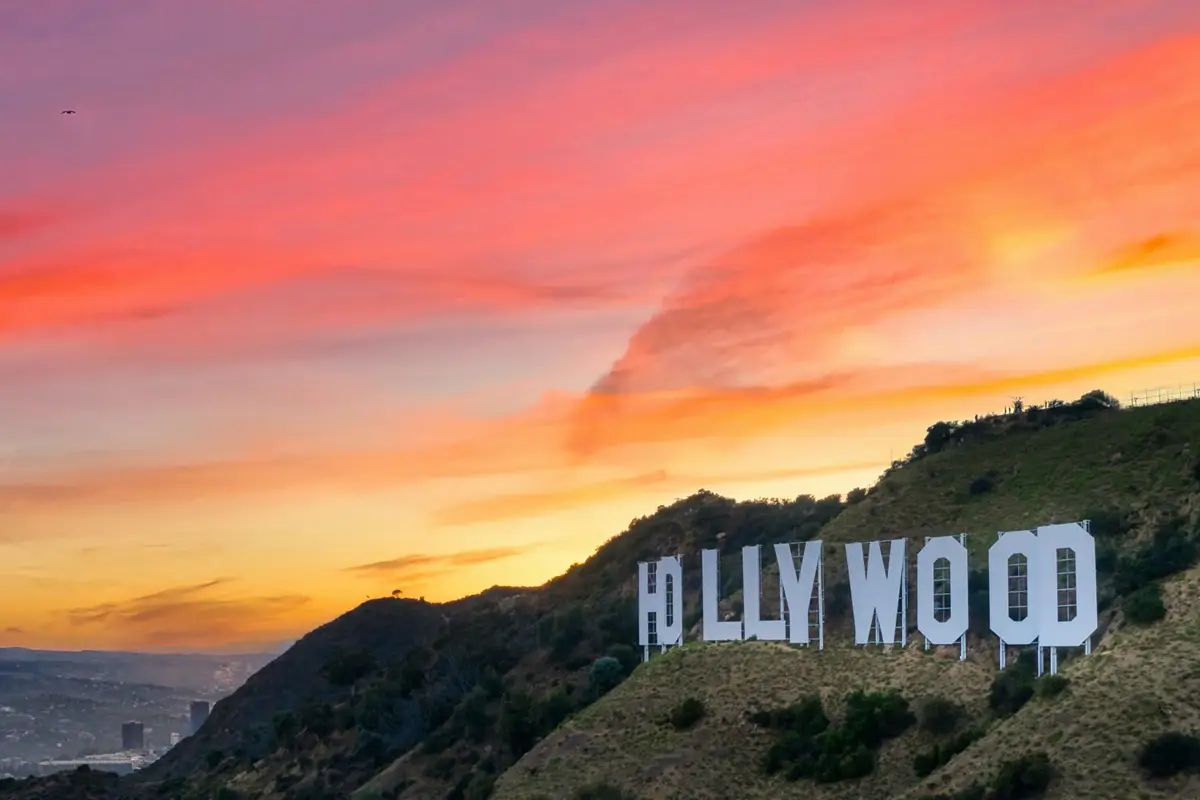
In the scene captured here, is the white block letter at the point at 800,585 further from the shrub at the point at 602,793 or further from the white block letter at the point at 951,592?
the shrub at the point at 602,793

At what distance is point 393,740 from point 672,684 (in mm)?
36382

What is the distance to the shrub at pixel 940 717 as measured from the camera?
68.8 m

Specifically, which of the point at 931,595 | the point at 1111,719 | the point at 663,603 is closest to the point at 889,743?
the point at 931,595

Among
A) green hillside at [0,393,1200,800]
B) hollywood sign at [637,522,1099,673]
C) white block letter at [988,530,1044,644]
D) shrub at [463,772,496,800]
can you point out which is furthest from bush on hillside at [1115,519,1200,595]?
shrub at [463,772,496,800]

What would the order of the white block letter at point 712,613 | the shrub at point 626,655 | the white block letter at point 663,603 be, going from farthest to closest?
the shrub at point 626,655 → the white block letter at point 663,603 → the white block letter at point 712,613

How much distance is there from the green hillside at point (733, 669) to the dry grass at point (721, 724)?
0.42 feet

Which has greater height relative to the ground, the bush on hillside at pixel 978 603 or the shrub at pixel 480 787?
the bush on hillside at pixel 978 603

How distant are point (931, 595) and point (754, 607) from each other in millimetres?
11951

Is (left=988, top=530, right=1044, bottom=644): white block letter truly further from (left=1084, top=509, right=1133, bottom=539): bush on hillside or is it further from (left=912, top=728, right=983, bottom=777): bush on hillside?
(left=1084, top=509, right=1133, bottom=539): bush on hillside

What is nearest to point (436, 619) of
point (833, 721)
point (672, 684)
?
point (672, 684)

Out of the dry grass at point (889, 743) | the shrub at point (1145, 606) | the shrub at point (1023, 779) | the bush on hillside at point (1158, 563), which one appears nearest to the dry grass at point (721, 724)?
the dry grass at point (889, 743)

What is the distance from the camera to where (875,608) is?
2958 inches

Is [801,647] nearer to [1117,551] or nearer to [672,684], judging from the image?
[672,684]

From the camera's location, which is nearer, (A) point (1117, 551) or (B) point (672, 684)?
(A) point (1117, 551)
